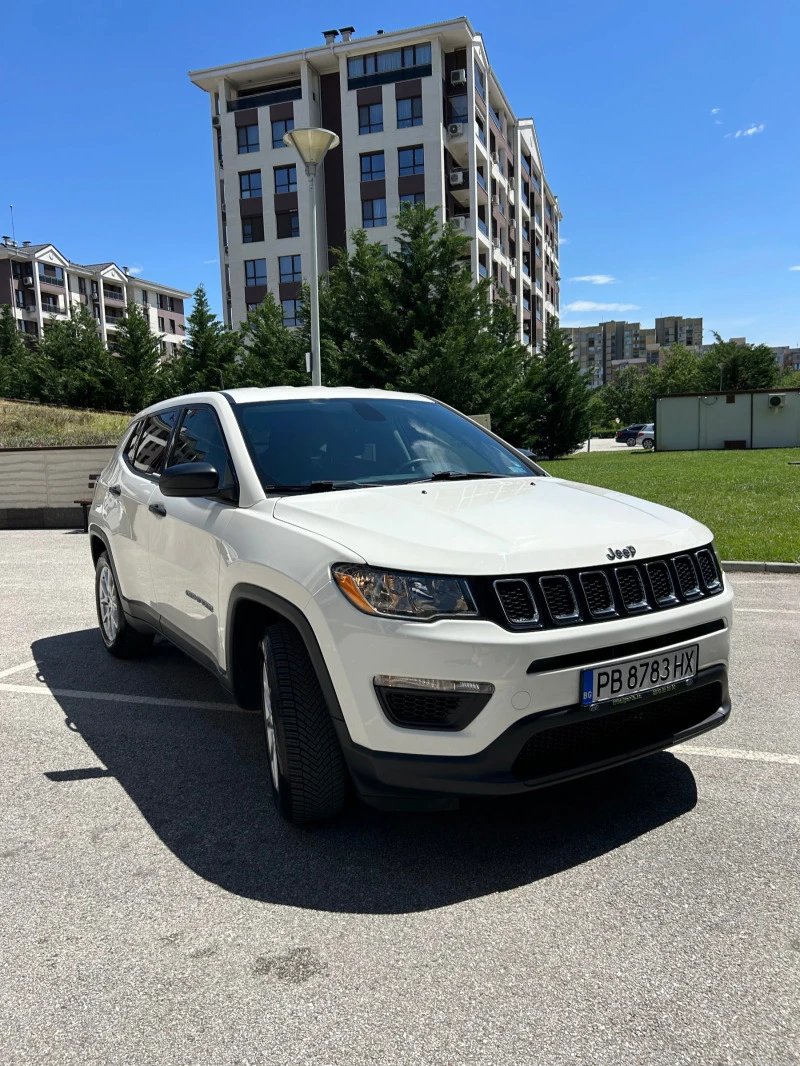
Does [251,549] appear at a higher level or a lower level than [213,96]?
lower

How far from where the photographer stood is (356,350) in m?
26.3

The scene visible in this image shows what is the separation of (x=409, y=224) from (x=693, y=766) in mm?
25409

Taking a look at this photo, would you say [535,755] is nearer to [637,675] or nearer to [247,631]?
[637,675]

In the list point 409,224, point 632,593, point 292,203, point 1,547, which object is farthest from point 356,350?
point 292,203

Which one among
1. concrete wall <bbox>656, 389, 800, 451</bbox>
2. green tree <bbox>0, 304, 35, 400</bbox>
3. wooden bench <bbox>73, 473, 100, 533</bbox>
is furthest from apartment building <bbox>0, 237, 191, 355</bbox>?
wooden bench <bbox>73, 473, 100, 533</bbox>

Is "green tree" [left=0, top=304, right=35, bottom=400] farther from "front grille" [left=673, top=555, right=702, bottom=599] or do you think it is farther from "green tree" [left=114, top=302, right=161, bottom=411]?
"front grille" [left=673, top=555, right=702, bottom=599]

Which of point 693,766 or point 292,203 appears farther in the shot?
point 292,203

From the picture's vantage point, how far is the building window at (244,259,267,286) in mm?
51156

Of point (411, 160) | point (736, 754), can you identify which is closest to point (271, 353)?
point (411, 160)

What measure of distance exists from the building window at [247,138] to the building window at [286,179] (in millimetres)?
2061

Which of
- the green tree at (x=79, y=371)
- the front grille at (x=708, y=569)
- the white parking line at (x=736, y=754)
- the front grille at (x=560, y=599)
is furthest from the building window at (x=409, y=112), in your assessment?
the front grille at (x=560, y=599)

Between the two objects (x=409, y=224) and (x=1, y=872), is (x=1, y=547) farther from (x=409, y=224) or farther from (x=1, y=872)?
(x=409, y=224)

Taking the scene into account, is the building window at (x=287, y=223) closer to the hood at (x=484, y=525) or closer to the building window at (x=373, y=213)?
the building window at (x=373, y=213)

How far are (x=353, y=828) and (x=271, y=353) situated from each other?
36105 mm
